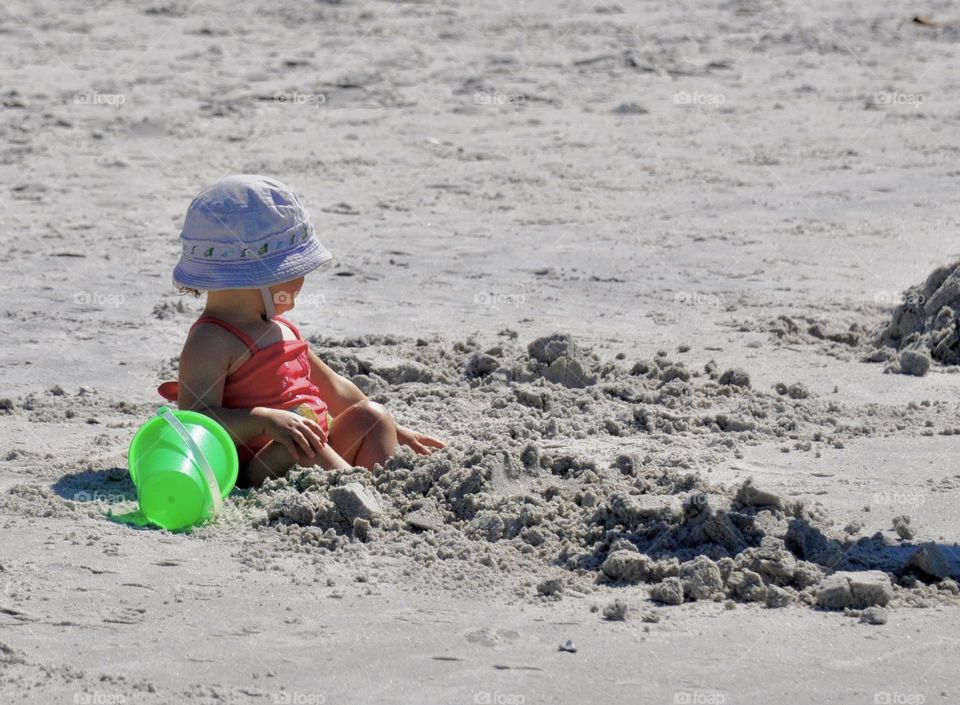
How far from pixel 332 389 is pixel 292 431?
41 cm

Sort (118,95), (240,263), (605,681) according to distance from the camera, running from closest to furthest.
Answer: (605,681)
(240,263)
(118,95)

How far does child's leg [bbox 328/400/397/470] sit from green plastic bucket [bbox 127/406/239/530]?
41 centimetres

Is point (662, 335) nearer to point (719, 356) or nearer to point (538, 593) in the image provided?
point (719, 356)

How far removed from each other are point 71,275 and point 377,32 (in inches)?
209

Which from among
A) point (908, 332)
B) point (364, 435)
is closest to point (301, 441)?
point (364, 435)

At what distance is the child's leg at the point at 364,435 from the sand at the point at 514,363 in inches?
4.2

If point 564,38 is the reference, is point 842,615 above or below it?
below

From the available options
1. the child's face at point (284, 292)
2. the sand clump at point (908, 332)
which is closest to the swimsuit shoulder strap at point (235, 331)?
the child's face at point (284, 292)

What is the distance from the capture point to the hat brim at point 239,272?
3.98m

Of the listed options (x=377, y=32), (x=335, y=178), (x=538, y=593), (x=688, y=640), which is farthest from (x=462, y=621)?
(x=377, y=32)

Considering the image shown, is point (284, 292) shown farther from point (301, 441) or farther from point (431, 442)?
point (431, 442)

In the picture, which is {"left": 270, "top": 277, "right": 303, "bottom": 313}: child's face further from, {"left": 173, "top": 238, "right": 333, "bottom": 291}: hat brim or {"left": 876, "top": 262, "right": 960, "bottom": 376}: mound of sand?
{"left": 876, "top": 262, "right": 960, "bottom": 376}: mound of sand

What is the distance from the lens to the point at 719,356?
5.39m

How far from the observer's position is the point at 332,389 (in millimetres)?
4398
